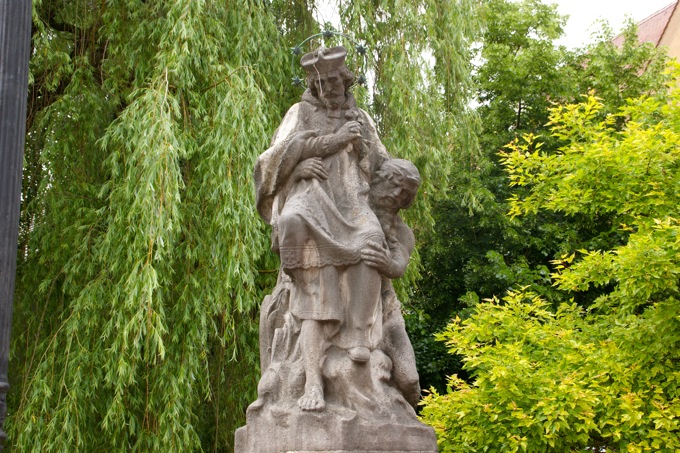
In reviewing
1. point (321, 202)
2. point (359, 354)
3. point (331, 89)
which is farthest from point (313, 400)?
point (331, 89)

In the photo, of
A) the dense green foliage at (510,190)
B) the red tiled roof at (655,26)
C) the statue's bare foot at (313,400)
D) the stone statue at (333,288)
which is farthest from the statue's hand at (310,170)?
the red tiled roof at (655,26)

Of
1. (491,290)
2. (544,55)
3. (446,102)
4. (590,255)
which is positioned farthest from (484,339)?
(544,55)

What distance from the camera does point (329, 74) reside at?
22.4 feet

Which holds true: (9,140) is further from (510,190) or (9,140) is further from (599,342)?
(510,190)

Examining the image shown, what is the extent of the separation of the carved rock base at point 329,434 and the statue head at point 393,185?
149 cm

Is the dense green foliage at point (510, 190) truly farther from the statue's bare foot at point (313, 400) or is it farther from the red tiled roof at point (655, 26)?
the statue's bare foot at point (313, 400)

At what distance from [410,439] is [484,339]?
526 cm

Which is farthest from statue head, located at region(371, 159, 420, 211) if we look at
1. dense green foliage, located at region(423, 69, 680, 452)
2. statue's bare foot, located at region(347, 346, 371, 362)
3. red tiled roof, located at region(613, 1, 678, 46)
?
red tiled roof, located at region(613, 1, 678, 46)

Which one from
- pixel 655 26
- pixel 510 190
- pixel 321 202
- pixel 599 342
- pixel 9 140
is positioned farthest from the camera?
pixel 655 26

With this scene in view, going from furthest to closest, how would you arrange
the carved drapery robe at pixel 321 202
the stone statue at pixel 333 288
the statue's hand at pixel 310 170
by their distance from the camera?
the statue's hand at pixel 310 170 → the carved drapery robe at pixel 321 202 → the stone statue at pixel 333 288

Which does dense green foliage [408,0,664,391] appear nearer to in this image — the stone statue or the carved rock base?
the stone statue

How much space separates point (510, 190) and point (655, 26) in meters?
10.9

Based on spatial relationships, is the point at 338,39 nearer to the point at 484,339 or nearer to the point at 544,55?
the point at 484,339

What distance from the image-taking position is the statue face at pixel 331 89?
→ 6.84 m
